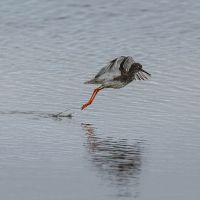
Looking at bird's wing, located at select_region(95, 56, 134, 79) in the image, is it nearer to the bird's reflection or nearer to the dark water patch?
the dark water patch

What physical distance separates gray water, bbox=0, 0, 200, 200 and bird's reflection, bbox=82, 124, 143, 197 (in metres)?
0.01

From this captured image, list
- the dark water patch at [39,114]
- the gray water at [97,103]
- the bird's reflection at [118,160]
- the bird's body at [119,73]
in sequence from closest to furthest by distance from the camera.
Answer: the bird's reflection at [118,160], the gray water at [97,103], the dark water patch at [39,114], the bird's body at [119,73]

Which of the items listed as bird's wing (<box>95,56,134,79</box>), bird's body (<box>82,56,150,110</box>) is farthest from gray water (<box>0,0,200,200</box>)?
bird's wing (<box>95,56,134,79</box>)

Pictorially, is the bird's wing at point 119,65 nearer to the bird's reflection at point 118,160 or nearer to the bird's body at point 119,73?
the bird's body at point 119,73

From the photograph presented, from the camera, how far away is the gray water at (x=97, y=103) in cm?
1134

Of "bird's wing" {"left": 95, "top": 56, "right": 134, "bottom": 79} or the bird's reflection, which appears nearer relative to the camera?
the bird's reflection

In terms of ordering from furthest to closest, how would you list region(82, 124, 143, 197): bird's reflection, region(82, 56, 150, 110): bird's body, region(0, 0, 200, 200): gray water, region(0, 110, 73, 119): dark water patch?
region(82, 56, 150, 110): bird's body, region(0, 110, 73, 119): dark water patch, region(0, 0, 200, 200): gray water, region(82, 124, 143, 197): bird's reflection

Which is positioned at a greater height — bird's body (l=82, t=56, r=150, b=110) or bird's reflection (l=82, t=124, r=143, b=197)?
bird's reflection (l=82, t=124, r=143, b=197)

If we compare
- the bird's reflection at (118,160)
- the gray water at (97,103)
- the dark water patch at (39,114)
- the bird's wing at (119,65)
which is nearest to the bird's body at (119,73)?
the bird's wing at (119,65)

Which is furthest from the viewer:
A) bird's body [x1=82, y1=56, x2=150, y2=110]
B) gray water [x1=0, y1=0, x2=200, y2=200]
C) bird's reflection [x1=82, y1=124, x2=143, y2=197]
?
bird's body [x1=82, y1=56, x2=150, y2=110]

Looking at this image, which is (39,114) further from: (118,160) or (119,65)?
(118,160)

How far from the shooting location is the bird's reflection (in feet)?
36.9

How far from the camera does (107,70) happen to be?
15.8 metres

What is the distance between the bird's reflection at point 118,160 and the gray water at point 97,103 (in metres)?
0.01
